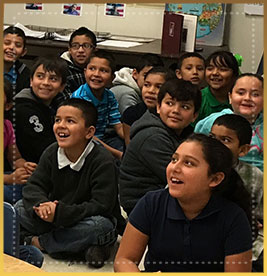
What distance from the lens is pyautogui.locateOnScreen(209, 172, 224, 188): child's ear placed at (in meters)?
0.79

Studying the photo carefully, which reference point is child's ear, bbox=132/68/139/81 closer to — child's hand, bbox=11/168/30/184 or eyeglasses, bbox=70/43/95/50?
eyeglasses, bbox=70/43/95/50

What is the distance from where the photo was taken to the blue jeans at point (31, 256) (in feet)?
2.94

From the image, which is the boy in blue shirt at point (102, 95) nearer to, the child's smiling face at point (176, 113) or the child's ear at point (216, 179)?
the child's smiling face at point (176, 113)

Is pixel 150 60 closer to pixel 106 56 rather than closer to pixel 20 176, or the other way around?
pixel 106 56

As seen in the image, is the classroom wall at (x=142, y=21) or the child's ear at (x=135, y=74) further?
the child's ear at (x=135, y=74)

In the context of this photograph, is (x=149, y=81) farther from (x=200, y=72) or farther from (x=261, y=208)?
(x=261, y=208)

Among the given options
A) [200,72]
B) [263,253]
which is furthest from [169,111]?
[263,253]

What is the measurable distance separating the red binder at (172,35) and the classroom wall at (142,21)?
0.01m

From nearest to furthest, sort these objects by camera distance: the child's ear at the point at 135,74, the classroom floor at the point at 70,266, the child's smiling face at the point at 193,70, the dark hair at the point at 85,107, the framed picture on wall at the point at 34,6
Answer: the framed picture on wall at the point at 34,6, the classroom floor at the point at 70,266, the child's smiling face at the point at 193,70, the dark hair at the point at 85,107, the child's ear at the point at 135,74

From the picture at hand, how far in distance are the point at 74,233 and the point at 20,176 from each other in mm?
294

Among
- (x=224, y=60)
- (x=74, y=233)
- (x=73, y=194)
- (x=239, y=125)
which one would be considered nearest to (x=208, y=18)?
(x=224, y=60)

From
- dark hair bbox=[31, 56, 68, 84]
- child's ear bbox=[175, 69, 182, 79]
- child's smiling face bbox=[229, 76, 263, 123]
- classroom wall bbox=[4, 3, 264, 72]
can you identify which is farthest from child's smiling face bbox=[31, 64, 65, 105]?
child's smiling face bbox=[229, 76, 263, 123]

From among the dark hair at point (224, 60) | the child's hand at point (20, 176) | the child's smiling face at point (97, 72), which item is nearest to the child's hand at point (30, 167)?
the child's hand at point (20, 176)

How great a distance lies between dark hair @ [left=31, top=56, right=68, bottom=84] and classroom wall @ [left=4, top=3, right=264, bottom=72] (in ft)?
0.27
